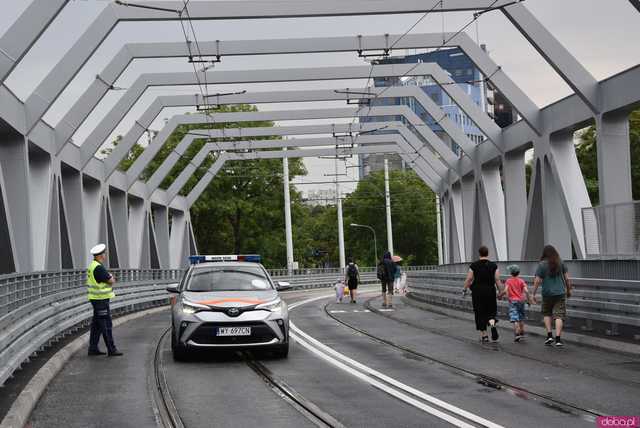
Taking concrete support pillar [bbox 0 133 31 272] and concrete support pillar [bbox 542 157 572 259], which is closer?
concrete support pillar [bbox 0 133 31 272]

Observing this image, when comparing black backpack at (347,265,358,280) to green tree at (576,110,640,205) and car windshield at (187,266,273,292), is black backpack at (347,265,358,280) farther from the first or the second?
green tree at (576,110,640,205)

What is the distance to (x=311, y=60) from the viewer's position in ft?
160

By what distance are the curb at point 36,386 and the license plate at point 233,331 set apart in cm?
234

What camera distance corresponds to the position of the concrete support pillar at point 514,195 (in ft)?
109

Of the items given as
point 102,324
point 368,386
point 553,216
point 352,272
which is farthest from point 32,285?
point 352,272

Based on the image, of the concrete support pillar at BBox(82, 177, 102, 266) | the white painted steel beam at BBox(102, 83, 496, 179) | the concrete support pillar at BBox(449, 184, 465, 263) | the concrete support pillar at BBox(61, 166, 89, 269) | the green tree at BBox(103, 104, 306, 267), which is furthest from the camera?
the green tree at BBox(103, 104, 306, 267)

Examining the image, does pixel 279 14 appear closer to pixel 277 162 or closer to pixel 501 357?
pixel 501 357

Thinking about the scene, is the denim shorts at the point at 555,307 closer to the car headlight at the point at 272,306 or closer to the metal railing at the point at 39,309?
the car headlight at the point at 272,306

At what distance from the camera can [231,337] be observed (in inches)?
618

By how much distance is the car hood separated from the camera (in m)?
15.9

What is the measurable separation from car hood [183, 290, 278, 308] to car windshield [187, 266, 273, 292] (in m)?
0.30

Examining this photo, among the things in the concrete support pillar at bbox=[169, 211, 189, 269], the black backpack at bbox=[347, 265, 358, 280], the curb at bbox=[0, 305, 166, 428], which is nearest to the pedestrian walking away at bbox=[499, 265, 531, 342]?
the curb at bbox=[0, 305, 166, 428]

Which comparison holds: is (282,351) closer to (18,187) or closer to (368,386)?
(368,386)

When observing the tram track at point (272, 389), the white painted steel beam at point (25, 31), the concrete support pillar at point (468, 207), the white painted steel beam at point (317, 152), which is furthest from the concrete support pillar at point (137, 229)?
the tram track at point (272, 389)
